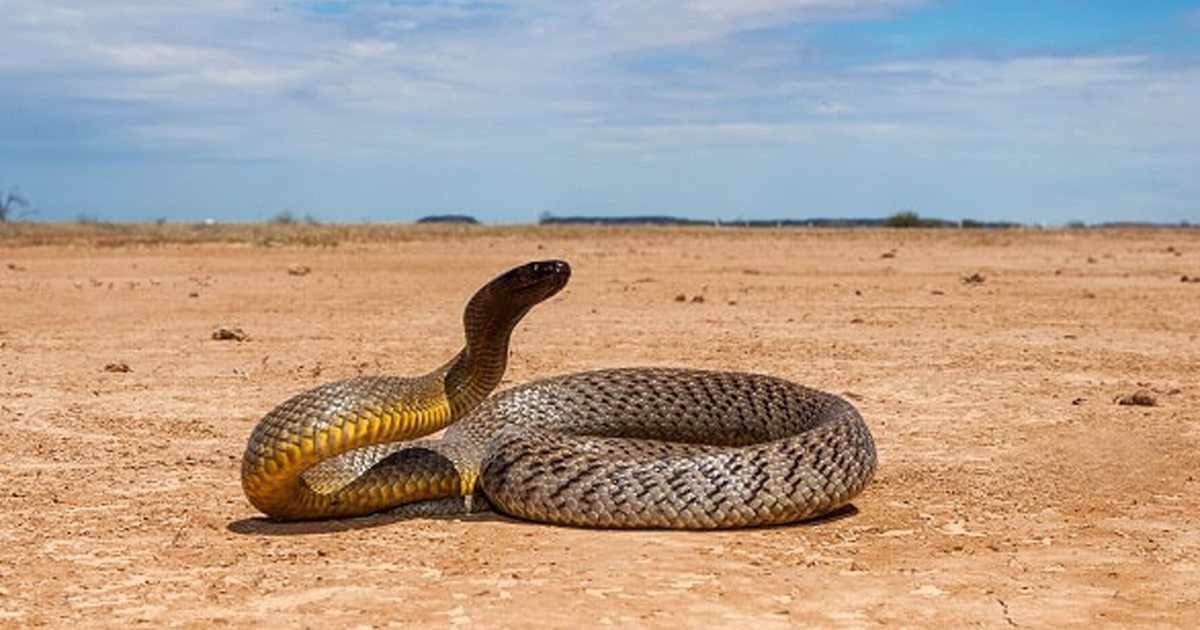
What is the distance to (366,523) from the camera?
7.64 m

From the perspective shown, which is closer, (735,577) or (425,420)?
(735,577)

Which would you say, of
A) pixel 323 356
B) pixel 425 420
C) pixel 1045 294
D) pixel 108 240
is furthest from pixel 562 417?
pixel 108 240

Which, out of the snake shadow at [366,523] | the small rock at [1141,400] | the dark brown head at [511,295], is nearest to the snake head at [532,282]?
the dark brown head at [511,295]

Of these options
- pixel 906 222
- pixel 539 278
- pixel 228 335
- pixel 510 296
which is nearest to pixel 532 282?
pixel 539 278

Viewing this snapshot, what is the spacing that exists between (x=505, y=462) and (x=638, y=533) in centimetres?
76

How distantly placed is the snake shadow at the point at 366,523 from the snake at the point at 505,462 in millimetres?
38

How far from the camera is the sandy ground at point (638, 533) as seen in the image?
6051 millimetres

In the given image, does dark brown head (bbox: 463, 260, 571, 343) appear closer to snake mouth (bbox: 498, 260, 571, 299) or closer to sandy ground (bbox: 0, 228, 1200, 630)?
snake mouth (bbox: 498, 260, 571, 299)

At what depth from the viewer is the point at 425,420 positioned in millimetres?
7383

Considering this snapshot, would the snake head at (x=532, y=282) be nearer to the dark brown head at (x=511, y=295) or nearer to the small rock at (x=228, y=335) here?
the dark brown head at (x=511, y=295)

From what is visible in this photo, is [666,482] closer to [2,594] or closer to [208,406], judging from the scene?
[2,594]

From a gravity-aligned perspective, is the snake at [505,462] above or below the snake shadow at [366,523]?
above

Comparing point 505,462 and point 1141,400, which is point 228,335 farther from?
point 505,462

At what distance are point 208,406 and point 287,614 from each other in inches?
232
